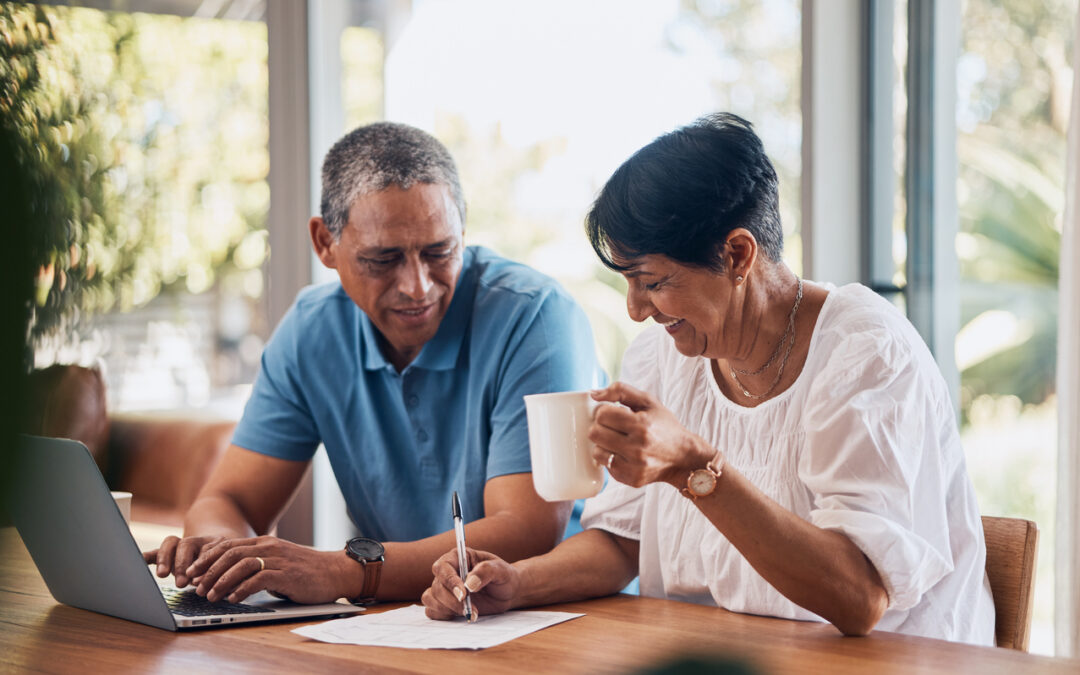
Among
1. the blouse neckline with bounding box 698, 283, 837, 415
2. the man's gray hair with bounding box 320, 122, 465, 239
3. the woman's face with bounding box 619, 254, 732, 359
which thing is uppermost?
the man's gray hair with bounding box 320, 122, 465, 239

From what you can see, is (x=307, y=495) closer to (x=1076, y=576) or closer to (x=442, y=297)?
(x=442, y=297)

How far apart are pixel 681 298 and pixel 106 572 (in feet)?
2.71

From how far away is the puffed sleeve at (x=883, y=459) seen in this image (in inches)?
47.7

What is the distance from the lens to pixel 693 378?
162cm

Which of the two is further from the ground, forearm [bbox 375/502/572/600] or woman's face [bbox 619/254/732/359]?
woman's face [bbox 619/254/732/359]

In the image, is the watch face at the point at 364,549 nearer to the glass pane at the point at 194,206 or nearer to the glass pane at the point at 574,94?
the glass pane at the point at 574,94

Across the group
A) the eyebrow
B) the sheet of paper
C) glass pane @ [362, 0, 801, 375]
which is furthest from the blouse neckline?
glass pane @ [362, 0, 801, 375]

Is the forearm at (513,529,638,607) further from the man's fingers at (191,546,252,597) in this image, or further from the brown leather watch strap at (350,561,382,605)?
the man's fingers at (191,546,252,597)

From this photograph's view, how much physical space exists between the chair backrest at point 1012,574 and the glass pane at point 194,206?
2.44 meters

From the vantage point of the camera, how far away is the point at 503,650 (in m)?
1.14

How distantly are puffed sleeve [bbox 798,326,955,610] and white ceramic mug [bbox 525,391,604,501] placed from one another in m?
0.30

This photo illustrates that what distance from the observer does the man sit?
178 centimetres

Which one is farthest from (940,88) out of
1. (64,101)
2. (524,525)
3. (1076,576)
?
(64,101)

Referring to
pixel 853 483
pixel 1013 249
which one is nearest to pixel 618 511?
pixel 853 483
